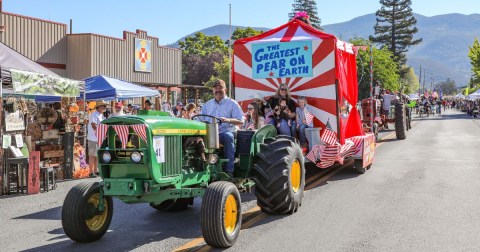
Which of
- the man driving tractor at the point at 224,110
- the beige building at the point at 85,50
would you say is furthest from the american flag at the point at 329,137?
the beige building at the point at 85,50

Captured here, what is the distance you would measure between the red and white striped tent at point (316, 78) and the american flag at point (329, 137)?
0.17m

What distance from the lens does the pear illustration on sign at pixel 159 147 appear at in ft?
18.0

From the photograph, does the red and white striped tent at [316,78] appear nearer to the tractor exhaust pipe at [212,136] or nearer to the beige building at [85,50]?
the tractor exhaust pipe at [212,136]

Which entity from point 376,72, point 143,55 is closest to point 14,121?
point 143,55

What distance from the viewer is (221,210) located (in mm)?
5461

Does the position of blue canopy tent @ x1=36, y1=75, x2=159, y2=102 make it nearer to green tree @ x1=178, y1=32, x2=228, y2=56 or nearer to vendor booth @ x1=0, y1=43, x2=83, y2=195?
vendor booth @ x1=0, y1=43, x2=83, y2=195

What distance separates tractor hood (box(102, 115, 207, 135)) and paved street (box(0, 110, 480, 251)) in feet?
4.10

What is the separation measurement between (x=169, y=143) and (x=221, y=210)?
94 centimetres

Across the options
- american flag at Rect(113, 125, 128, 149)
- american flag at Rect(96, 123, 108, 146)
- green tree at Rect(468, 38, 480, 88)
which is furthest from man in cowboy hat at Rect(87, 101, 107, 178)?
green tree at Rect(468, 38, 480, 88)

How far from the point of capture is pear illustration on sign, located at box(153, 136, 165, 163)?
5496 millimetres

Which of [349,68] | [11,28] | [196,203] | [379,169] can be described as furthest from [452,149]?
[11,28]

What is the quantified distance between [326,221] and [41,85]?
723 cm

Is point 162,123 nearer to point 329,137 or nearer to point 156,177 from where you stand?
point 156,177

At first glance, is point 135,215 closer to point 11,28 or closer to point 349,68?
point 349,68
